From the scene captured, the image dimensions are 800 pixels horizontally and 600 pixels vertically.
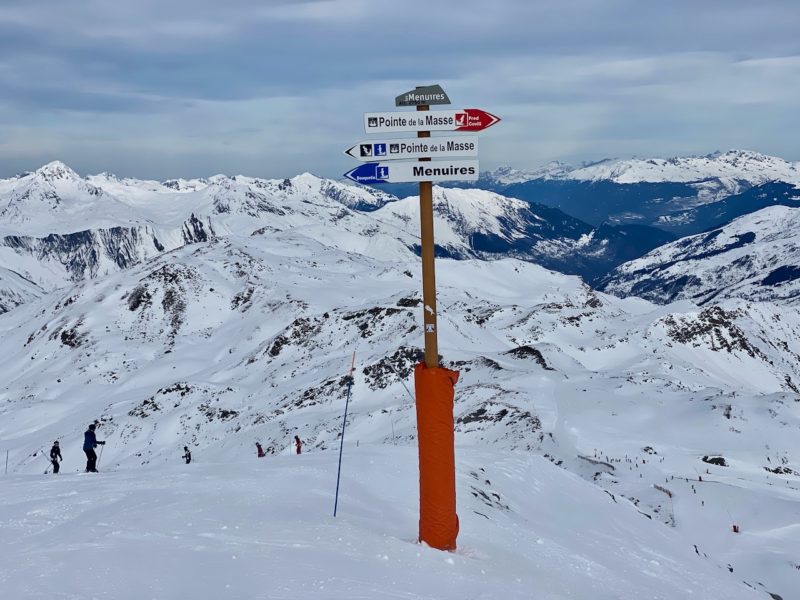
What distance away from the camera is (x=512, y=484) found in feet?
67.2

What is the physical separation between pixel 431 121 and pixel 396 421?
33350mm

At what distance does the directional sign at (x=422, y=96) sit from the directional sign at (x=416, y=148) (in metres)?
0.58

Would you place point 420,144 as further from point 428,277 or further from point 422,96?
point 428,277

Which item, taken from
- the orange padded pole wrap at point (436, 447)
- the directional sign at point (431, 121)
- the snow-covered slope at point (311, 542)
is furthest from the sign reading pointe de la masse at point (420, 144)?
the snow-covered slope at point (311, 542)

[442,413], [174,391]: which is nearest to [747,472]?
[442,413]

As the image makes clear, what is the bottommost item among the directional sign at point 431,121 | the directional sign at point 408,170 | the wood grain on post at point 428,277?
the wood grain on post at point 428,277

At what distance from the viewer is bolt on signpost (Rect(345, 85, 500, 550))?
11000 mm

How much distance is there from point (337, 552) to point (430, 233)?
516 centimetres

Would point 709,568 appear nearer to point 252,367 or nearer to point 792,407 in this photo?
point 792,407

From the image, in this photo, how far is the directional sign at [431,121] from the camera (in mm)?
10938

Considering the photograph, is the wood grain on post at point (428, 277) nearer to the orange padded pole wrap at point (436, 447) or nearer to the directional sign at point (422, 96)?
the orange padded pole wrap at point (436, 447)

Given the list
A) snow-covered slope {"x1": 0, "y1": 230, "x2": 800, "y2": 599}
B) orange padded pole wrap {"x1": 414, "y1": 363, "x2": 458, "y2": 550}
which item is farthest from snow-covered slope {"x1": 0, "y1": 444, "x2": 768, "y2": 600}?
orange padded pole wrap {"x1": 414, "y1": 363, "x2": 458, "y2": 550}

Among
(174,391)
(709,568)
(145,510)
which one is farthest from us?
(174,391)

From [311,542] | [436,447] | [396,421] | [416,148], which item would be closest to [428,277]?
[416,148]
